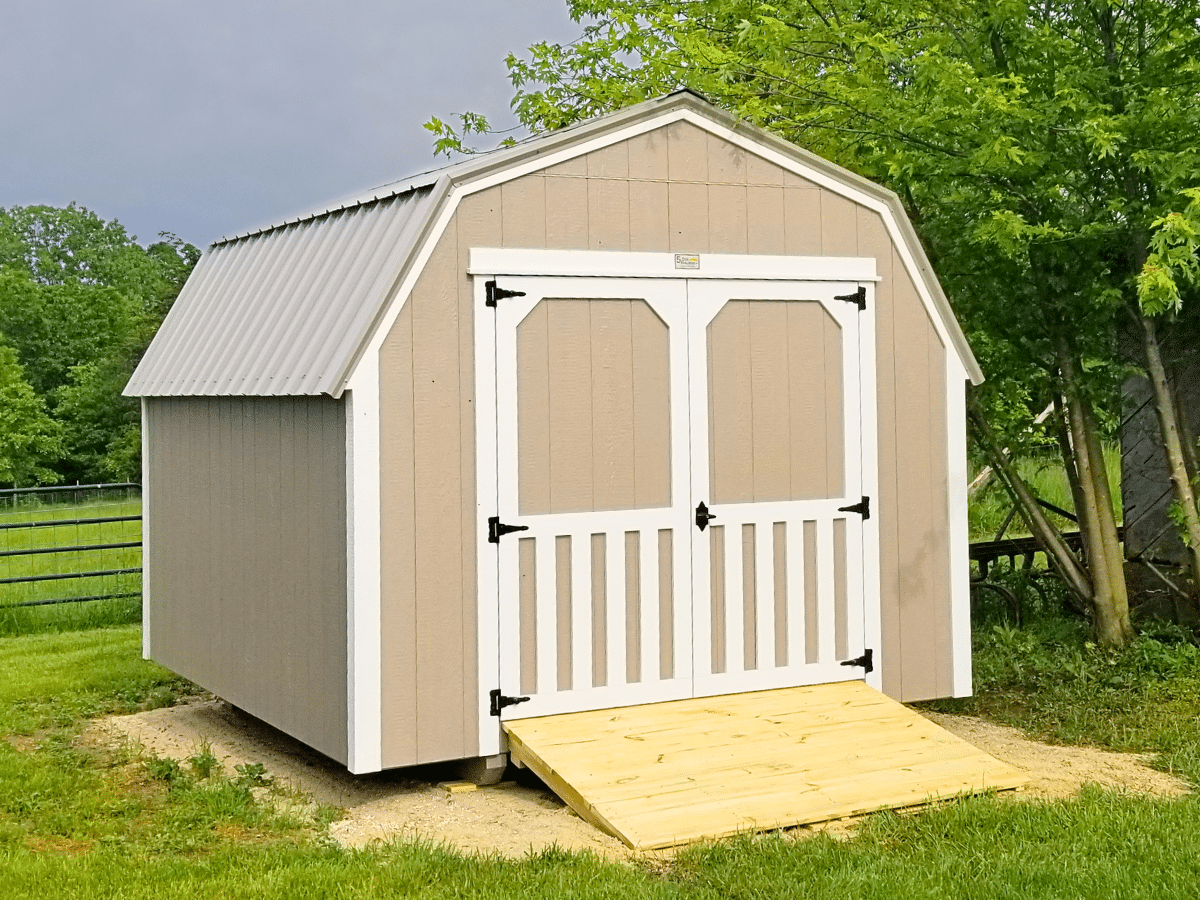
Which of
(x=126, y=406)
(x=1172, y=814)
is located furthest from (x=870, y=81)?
(x=126, y=406)

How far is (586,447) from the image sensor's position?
708 cm

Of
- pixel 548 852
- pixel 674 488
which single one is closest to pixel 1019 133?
pixel 674 488

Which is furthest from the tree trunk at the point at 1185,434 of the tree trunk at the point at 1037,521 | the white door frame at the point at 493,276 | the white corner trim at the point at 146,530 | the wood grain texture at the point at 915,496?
the white corner trim at the point at 146,530

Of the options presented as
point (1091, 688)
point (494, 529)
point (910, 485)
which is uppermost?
point (910, 485)

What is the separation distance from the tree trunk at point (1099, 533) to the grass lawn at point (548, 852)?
150 centimetres

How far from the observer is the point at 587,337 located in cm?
709

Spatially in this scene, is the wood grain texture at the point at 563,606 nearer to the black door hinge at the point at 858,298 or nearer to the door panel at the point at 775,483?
the door panel at the point at 775,483

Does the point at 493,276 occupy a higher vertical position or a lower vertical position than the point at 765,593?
higher

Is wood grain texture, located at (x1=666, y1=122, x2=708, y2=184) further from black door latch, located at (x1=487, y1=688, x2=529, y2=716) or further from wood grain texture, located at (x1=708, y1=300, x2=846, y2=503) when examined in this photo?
black door latch, located at (x1=487, y1=688, x2=529, y2=716)

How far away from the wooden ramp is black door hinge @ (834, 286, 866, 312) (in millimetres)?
2022

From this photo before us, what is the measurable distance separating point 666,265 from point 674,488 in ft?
3.59

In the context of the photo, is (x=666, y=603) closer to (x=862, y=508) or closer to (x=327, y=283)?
(x=862, y=508)

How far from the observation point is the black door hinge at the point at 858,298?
25.3ft

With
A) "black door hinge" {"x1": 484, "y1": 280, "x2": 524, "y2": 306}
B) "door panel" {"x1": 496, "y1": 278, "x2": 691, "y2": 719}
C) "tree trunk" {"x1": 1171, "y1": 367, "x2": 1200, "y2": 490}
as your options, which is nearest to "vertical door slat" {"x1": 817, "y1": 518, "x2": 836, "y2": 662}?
"door panel" {"x1": 496, "y1": 278, "x2": 691, "y2": 719}
